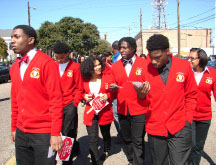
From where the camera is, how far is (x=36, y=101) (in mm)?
2469

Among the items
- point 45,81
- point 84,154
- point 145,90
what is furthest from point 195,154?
point 45,81

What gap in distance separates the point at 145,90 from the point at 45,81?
114 centimetres

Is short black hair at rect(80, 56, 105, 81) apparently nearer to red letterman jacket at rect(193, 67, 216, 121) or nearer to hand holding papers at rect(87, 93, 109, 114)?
hand holding papers at rect(87, 93, 109, 114)

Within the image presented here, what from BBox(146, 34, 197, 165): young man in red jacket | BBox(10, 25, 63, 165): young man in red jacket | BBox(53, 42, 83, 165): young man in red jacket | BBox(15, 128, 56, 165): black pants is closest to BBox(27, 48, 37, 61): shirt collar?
BBox(10, 25, 63, 165): young man in red jacket

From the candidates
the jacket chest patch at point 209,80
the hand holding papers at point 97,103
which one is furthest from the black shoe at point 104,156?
the jacket chest patch at point 209,80

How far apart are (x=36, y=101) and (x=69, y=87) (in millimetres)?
1620

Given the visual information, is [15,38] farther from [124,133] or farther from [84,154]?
[84,154]

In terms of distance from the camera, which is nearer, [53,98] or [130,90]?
[53,98]

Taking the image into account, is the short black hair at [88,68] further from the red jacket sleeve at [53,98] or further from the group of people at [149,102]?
the red jacket sleeve at [53,98]

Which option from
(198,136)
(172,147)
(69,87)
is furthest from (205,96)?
(69,87)

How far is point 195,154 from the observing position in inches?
140

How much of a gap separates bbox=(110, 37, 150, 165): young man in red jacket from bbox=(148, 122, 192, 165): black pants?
0.84 meters

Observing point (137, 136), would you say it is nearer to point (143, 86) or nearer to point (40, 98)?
point (143, 86)

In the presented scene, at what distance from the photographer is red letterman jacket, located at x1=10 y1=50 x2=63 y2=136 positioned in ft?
7.97
